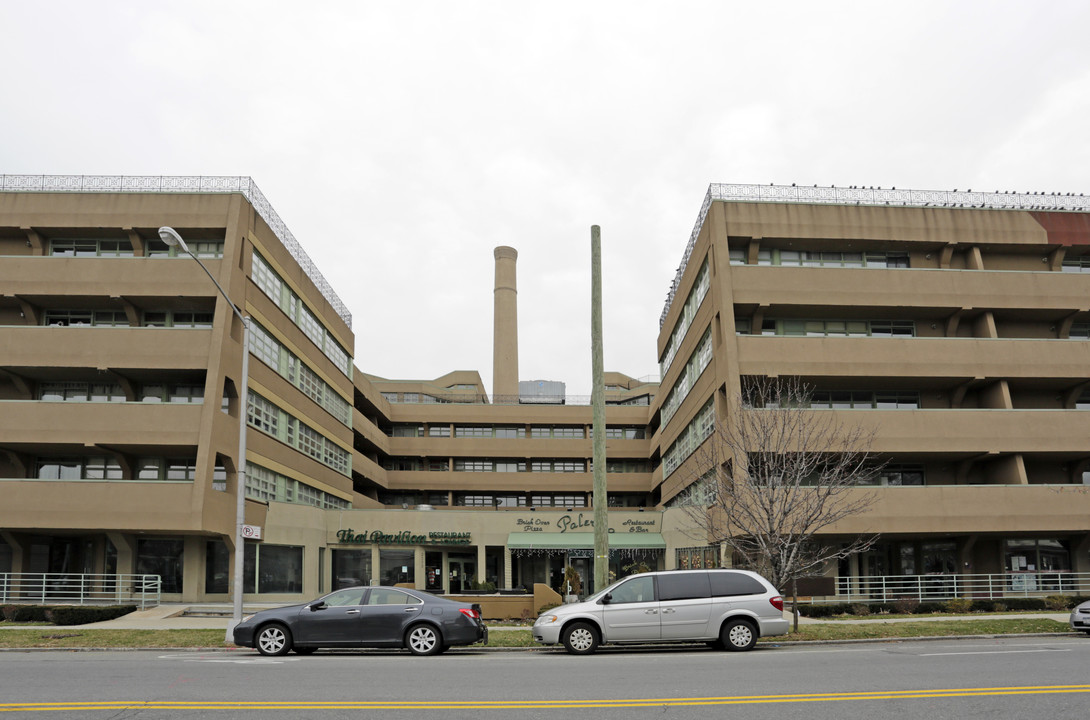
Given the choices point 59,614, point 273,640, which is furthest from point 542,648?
point 59,614

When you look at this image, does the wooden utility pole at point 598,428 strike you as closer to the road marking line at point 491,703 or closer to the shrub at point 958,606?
the road marking line at point 491,703

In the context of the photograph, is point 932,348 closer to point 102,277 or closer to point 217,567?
point 217,567

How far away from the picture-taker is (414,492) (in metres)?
68.1

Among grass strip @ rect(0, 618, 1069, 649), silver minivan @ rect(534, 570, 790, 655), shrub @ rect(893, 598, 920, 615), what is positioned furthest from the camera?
shrub @ rect(893, 598, 920, 615)

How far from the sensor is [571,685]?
12016 mm

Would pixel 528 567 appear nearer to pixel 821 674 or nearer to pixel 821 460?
pixel 821 460

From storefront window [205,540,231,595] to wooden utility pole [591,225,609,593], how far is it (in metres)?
19.8

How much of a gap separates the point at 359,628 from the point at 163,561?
20.6m

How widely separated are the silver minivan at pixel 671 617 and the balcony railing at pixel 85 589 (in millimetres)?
21133

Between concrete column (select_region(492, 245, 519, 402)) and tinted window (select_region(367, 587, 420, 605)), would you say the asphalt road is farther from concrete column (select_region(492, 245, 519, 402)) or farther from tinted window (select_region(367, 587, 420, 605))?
concrete column (select_region(492, 245, 519, 402))

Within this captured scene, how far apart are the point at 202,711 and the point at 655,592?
31.6ft

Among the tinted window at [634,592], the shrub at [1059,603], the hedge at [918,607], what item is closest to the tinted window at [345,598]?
Result: the tinted window at [634,592]

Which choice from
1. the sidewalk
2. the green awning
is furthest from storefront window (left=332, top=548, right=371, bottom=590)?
the sidewalk

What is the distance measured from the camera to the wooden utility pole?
20562mm
